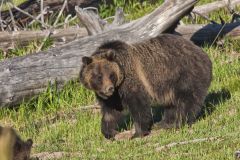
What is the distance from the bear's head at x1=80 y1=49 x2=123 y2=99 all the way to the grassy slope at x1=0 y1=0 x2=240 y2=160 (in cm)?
67

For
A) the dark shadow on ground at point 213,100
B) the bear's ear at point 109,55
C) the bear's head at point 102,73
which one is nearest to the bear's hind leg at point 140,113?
the bear's head at point 102,73

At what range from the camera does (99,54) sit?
6387 millimetres

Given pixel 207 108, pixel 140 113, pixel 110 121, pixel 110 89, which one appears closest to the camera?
pixel 110 89

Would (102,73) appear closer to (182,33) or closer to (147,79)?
(147,79)

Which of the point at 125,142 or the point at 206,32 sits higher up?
the point at 125,142

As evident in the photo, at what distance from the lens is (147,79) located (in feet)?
21.4

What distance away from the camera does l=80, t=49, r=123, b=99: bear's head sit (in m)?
6.17

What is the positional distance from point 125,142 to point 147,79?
0.85 m

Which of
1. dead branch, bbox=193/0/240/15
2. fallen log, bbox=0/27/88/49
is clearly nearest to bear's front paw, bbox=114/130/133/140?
fallen log, bbox=0/27/88/49

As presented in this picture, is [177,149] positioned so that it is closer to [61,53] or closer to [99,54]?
[99,54]

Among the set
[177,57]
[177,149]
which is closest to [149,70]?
[177,57]

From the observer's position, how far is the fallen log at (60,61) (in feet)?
27.3

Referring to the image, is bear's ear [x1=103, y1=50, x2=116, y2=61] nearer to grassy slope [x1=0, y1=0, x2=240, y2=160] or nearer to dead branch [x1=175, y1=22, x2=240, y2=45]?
grassy slope [x1=0, y1=0, x2=240, y2=160]

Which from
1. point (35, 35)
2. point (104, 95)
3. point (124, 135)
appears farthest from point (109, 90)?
point (35, 35)
